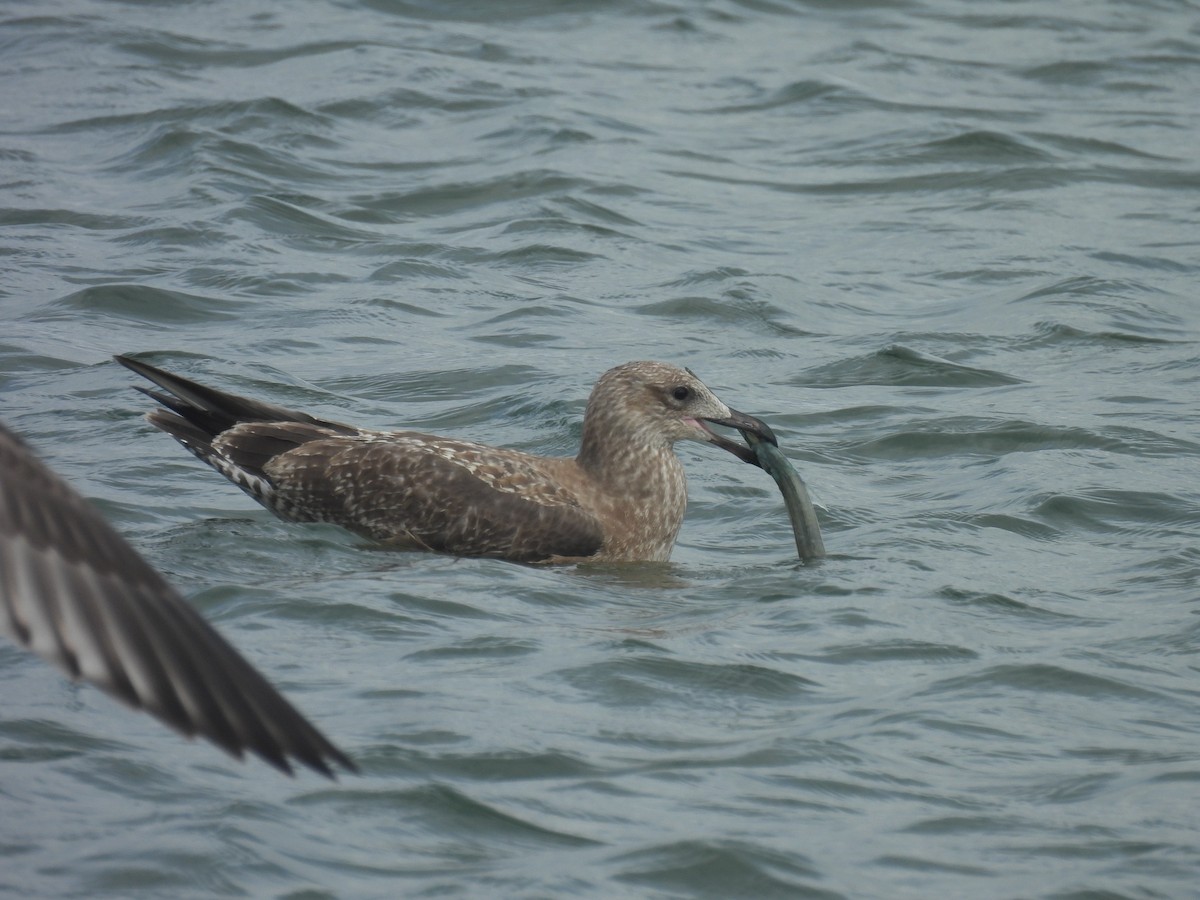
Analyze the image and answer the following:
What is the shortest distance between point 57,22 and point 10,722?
43.0 feet

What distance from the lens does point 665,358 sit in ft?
38.2

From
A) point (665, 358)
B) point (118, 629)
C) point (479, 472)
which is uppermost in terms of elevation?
point (118, 629)

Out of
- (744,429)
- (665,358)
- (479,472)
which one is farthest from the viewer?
(665,358)

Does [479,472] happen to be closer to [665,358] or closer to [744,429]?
[744,429]

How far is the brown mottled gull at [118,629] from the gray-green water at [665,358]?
0.63 m

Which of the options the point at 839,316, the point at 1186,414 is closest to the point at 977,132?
the point at 839,316

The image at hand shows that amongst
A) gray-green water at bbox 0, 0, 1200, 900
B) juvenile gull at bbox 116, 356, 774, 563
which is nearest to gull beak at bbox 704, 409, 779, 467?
juvenile gull at bbox 116, 356, 774, 563

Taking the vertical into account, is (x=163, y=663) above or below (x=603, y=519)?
above

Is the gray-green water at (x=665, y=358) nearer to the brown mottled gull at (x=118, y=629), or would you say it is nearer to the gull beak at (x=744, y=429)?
the gull beak at (x=744, y=429)

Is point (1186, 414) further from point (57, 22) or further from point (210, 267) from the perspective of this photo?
point (57, 22)

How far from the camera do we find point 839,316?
12711mm

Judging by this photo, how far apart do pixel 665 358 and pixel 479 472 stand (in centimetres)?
324

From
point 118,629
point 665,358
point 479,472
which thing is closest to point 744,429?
point 479,472

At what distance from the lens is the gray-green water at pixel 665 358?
586cm
